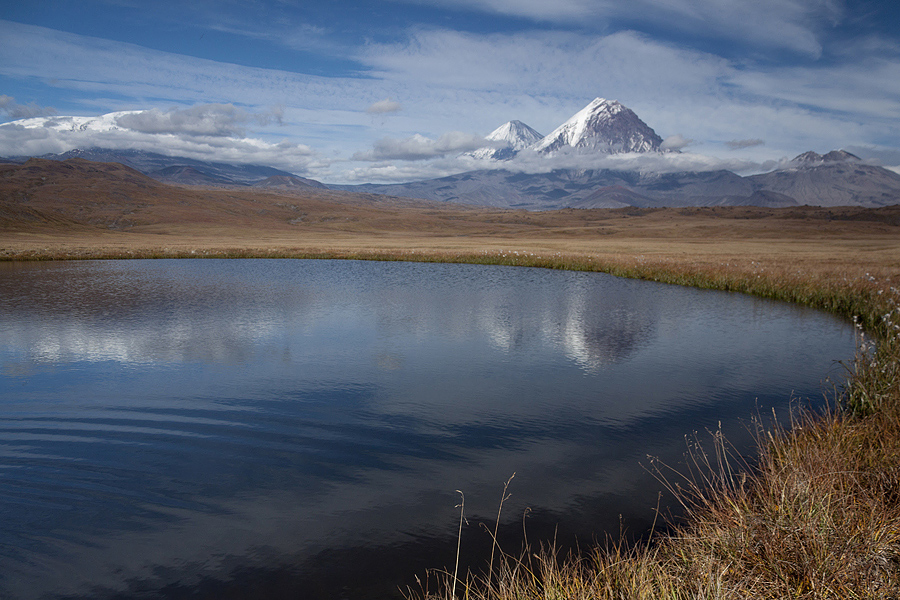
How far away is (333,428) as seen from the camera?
11070 millimetres

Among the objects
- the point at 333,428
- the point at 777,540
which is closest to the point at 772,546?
the point at 777,540

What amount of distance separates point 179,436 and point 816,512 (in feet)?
33.7

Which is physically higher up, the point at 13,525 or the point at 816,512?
the point at 816,512

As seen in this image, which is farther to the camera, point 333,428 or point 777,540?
point 333,428

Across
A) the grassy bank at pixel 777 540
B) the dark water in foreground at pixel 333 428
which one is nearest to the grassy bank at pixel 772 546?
the grassy bank at pixel 777 540

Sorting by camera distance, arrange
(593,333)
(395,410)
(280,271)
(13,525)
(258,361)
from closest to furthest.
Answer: (13,525) < (395,410) < (258,361) < (593,333) < (280,271)

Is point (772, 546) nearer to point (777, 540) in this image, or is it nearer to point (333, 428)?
point (777, 540)

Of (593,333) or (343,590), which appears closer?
(343,590)

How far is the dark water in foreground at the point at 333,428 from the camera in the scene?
23.3 ft

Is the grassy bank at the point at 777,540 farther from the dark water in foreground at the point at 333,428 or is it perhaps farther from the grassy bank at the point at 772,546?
the dark water in foreground at the point at 333,428

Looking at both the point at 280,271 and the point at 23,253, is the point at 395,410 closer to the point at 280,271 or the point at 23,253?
the point at 280,271

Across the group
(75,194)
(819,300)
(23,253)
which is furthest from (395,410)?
(75,194)

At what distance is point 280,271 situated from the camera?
43.7m

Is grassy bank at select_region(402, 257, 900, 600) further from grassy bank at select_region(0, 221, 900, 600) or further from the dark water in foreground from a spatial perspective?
the dark water in foreground
